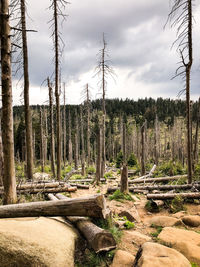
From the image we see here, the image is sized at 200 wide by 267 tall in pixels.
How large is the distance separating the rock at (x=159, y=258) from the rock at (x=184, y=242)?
0.52 metres

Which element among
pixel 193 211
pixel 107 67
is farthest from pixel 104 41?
pixel 193 211

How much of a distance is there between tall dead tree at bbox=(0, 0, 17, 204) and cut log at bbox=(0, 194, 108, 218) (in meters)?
0.84

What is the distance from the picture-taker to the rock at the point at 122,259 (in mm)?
3359

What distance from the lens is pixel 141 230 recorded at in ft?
17.9

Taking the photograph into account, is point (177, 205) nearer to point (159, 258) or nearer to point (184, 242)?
point (184, 242)

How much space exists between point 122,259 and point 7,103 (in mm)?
5029

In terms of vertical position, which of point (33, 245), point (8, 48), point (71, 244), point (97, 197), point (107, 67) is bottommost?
point (71, 244)

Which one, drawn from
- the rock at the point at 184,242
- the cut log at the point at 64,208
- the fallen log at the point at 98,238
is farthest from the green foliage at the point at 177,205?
the fallen log at the point at 98,238

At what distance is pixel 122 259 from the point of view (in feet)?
11.3

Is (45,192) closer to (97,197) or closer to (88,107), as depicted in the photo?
(97,197)

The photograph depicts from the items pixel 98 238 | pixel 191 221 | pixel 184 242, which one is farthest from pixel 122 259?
pixel 191 221

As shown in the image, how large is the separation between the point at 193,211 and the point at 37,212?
6074 millimetres

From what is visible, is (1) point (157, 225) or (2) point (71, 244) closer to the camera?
(2) point (71, 244)

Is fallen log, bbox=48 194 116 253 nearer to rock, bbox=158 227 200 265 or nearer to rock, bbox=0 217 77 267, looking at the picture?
rock, bbox=0 217 77 267
